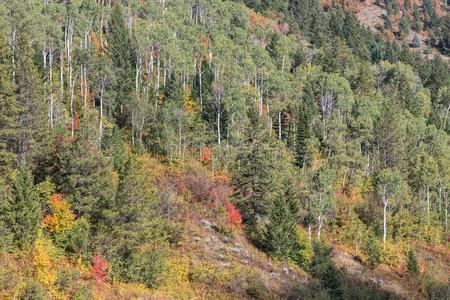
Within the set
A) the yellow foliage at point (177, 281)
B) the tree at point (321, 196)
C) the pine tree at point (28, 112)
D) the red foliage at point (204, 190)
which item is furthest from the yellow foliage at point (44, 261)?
the tree at point (321, 196)

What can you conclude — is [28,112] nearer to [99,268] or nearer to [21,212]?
[21,212]

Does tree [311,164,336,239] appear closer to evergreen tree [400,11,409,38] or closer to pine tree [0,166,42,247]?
pine tree [0,166,42,247]

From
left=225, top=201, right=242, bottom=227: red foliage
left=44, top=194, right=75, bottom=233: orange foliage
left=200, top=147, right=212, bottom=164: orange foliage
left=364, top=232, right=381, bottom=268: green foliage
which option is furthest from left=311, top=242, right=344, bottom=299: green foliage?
left=44, top=194, right=75, bottom=233: orange foliage

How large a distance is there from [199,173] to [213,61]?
97.9 ft

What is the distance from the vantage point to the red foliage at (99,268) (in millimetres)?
39844

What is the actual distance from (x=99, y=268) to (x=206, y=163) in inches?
1361

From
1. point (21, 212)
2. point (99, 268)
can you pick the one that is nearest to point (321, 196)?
point (99, 268)

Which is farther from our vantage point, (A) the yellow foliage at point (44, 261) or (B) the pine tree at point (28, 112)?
(B) the pine tree at point (28, 112)

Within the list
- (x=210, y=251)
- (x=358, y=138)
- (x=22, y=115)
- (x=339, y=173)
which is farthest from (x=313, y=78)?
(x=22, y=115)

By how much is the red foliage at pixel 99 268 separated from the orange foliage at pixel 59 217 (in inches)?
149

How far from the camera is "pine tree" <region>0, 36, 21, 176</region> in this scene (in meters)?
43.8

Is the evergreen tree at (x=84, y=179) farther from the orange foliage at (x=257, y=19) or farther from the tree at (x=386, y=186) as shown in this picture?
the orange foliage at (x=257, y=19)

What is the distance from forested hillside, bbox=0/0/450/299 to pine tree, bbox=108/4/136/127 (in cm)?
30

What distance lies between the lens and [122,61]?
8125 centimetres
